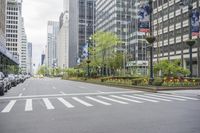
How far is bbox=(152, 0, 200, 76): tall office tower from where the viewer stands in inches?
3000

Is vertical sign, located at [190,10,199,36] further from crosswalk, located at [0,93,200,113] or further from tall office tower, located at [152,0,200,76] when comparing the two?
tall office tower, located at [152,0,200,76]

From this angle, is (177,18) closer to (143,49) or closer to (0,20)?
(143,49)

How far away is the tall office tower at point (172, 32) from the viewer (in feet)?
250

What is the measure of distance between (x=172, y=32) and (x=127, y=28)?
143ft

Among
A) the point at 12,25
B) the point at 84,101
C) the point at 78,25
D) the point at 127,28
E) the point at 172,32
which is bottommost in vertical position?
the point at 84,101

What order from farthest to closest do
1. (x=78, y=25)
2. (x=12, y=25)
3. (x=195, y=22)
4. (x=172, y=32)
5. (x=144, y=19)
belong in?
(x=78, y=25)
(x=12, y=25)
(x=172, y=32)
(x=195, y=22)
(x=144, y=19)

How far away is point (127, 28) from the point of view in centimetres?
12612

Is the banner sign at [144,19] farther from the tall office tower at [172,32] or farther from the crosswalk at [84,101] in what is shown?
the tall office tower at [172,32]

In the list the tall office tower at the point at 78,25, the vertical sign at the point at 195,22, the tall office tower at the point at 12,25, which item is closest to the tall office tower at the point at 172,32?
the vertical sign at the point at 195,22

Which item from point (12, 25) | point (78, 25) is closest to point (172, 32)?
point (12, 25)

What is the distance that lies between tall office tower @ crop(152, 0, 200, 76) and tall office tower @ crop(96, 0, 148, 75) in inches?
845

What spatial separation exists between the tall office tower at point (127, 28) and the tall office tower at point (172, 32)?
21452 millimetres

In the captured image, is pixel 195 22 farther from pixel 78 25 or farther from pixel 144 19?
pixel 78 25

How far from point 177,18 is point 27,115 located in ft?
241
